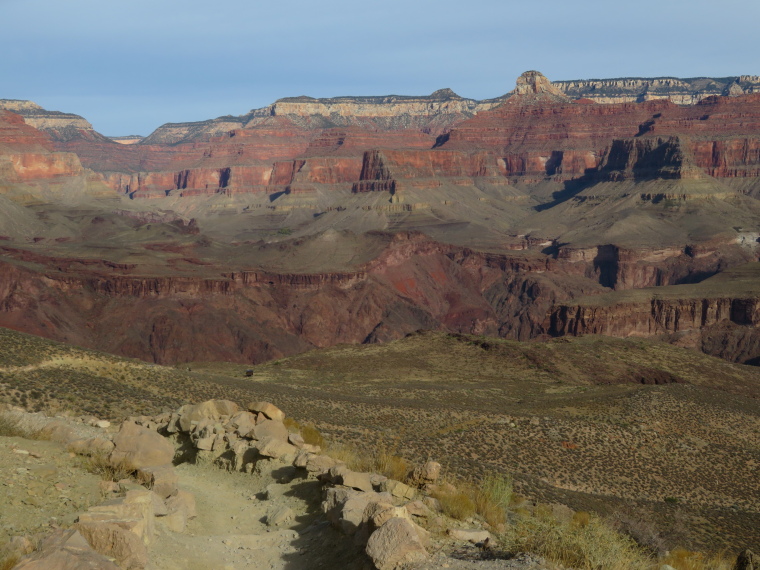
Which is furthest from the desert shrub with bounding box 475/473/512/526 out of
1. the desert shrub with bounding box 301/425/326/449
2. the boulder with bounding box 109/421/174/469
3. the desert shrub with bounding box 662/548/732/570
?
the boulder with bounding box 109/421/174/469

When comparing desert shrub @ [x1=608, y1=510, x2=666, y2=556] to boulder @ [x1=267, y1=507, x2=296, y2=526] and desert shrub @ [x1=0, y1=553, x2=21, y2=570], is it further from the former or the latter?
desert shrub @ [x1=0, y1=553, x2=21, y2=570]

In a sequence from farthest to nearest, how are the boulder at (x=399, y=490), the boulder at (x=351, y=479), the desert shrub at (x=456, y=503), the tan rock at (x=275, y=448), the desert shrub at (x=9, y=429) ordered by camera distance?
1. the tan rock at (x=275, y=448)
2. the desert shrub at (x=9, y=429)
3. the boulder at (x=351, y=479)
4. the boulder at (x=399, y=490)
5. the desert shrub at (x=456, y=503)

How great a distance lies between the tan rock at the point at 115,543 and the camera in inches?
492

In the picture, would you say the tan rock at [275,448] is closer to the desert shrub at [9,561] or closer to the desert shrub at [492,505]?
the desert shrub at [492,505]

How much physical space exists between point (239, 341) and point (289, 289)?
1002 inches

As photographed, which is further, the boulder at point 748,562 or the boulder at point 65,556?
the boulder at point 748,562

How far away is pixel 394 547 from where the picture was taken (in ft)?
42.8

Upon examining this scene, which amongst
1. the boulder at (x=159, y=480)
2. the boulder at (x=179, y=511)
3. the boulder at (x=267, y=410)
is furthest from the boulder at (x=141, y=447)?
the boulder at (x=267, y=410)

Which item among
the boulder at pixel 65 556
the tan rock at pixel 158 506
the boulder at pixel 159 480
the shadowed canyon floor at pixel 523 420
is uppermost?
the boulder at pixel 65 556

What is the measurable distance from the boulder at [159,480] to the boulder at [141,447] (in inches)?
41.0

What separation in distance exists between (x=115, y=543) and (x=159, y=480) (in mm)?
4988

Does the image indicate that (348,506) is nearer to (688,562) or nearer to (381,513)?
(381,513)

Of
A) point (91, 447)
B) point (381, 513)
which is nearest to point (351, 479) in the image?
point (381, 513)

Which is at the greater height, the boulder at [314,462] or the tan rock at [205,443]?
the boulder at [314,462]
